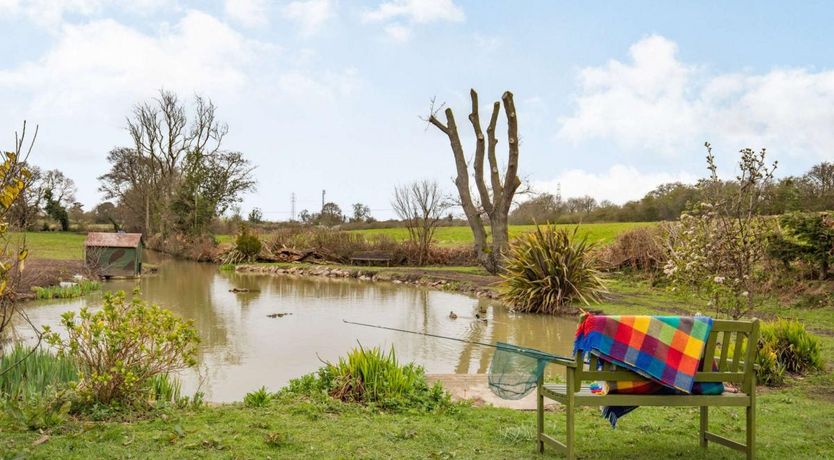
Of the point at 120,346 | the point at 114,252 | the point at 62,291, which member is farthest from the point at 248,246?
the point at 120,346

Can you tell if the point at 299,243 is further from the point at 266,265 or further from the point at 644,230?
the point at 644,230

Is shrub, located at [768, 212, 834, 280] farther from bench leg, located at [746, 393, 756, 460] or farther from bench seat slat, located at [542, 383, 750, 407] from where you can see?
bench seat slat, located at [542, 383, 750, 407]

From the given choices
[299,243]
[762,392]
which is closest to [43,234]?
[299,243]

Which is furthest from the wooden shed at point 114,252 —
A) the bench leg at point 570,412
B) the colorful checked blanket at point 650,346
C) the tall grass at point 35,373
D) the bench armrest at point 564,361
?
the colorful checked blanket at point 650,346

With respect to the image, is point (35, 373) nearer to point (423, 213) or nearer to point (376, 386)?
point (376, 386)

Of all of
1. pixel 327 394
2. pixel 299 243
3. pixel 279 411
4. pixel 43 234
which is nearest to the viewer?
pixel 279 411

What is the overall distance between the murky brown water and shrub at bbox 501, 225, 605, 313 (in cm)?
54

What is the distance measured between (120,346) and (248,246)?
79.3ft

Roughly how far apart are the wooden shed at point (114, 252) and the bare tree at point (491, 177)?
391 inches

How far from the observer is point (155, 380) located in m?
5.22

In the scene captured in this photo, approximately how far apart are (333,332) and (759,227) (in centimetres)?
656

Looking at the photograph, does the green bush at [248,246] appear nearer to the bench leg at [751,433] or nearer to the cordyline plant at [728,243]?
the cordyline plant at [728,243]

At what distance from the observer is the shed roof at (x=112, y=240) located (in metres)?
18.2

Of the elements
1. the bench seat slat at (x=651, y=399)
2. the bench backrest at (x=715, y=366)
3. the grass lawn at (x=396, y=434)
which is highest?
the bench backrest at (x=715, y=366)
